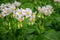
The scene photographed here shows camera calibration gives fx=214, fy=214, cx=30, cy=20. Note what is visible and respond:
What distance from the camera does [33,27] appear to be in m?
2.37

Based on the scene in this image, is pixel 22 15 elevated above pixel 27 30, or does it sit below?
above

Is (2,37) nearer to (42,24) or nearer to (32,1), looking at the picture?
(42,24)

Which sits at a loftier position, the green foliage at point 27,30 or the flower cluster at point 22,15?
the flower cluster at point 22,15

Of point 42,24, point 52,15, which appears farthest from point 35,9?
point 42,24

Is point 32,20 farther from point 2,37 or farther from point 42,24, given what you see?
point 2,37

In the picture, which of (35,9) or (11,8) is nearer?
(11,8)

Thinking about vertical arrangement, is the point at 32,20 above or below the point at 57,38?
above

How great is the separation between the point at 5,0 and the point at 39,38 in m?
1.24

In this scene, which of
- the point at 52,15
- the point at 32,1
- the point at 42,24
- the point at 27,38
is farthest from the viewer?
the point at 32,1

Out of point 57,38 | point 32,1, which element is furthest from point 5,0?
point 57,38

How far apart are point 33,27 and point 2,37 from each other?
357 millimetres

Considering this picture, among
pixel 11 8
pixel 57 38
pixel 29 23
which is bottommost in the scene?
pixel 57 38

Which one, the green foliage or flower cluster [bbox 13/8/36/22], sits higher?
flower cluster [bbox 13/8/36/22]

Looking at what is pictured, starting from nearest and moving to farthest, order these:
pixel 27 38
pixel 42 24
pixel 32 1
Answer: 1. pixel 27 38
2. pixel 42 24
3. pixel 32 1
